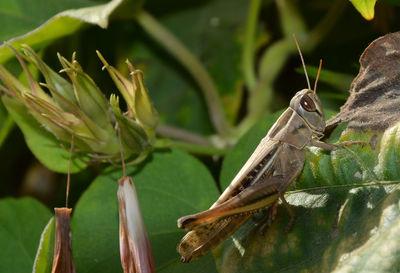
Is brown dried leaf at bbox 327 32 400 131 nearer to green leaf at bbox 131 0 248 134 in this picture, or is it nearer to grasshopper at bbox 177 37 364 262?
grasshopper at bbox 177 37 364 262

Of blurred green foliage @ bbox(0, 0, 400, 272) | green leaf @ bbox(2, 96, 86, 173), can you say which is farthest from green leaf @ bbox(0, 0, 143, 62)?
green leaf @ bbox(2, 96, 86, 173)

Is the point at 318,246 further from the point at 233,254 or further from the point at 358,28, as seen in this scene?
the point at 358,28

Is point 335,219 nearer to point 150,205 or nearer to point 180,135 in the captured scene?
point 150,205

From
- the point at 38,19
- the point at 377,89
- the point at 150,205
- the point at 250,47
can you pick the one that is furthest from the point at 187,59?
the point at 377,89

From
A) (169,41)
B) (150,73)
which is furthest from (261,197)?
(150,73)

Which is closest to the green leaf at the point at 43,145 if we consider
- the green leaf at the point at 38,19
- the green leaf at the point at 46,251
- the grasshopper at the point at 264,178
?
the green leaf at the point at 38,19

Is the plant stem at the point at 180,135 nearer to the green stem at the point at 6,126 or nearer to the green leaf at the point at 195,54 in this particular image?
the green leaf at the point at 195,54

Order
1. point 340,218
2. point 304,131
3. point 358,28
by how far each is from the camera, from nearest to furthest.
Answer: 1. point 340,218
2. point 304,131
3. point 358,28
